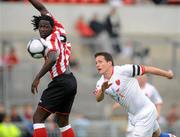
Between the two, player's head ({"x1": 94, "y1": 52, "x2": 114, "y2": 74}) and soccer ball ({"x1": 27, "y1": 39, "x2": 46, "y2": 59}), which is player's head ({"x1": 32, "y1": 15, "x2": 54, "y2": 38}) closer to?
soccer ball ({"x1": 27, "y1": 39, "x2": 46, "y2": 59})

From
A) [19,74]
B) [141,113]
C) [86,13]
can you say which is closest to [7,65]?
[19,74]

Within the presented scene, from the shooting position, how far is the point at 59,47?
1367 cm

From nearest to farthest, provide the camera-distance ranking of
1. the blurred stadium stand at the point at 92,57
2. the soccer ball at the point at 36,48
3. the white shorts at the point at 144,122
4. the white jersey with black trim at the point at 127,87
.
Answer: the soccer ball at the point at 36,48 → the white jersey with black trim at the point at 127,87 → the white shorts at the point at 144,122 → the blurred stadium stand at the point at 92,57

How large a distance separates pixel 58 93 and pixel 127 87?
1.20m

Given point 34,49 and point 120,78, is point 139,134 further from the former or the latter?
point 34,49

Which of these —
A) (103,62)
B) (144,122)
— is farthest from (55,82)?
(144,122)

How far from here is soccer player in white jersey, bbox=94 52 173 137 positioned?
Result: 44.7ft

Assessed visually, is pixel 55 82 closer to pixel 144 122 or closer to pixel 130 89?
pixel 130 89

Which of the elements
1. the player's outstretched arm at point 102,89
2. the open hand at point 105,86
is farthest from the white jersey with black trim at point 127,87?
the open hand at point 105,86

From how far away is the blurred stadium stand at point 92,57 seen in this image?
22.6 meters

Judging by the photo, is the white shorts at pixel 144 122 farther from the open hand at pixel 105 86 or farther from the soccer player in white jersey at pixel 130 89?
the open hand at pixel 105 86

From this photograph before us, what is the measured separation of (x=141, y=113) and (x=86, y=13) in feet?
50.3

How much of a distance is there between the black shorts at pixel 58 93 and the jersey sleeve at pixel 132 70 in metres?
0.90

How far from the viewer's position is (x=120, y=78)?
13.8 metres
